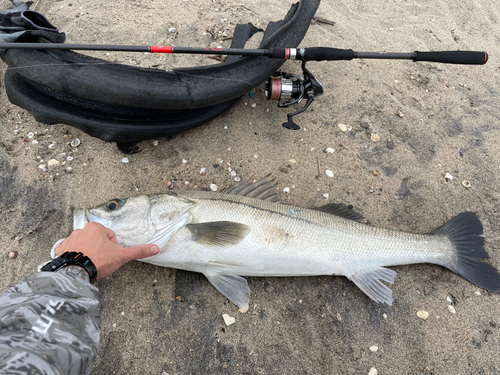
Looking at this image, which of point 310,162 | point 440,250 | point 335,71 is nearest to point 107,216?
point 310,162

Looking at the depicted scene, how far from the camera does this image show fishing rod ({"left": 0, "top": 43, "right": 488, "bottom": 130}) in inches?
91.8

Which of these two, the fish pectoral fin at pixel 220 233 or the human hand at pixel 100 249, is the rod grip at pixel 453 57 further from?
the human hand at pixel 100 249

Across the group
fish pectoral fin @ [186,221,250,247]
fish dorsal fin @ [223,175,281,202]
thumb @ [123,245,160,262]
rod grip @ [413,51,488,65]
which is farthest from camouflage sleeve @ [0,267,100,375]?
rod grip @ [413,51,488,65]

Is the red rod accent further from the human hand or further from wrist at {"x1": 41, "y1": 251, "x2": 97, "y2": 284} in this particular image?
wrist at {"x1": 41, "y1": 251, "x2": 97, "y2": 284}

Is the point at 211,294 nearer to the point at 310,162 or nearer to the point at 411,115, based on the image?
the point at 310,162

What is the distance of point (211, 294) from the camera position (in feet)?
8.14

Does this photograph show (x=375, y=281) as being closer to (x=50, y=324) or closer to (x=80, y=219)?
(x=50, y=324)

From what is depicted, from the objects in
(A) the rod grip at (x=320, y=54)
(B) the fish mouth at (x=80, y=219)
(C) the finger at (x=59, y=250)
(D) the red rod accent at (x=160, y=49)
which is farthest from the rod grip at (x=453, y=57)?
(C) the finger at (x=59, y=250)

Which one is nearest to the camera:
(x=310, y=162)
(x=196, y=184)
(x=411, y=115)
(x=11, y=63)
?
(x=11, y=63)

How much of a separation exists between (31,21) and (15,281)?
81.8 inches

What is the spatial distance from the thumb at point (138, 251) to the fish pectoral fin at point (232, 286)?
54 cm

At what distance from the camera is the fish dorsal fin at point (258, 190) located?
2711 millimetres

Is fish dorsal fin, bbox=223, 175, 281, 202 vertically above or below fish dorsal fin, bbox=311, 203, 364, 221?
above

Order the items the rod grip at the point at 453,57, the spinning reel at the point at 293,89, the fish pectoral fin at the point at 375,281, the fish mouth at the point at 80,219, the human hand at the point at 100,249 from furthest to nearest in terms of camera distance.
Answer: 1. the spinning reel at the point at 293,89
2. the rod grip at the point at 453,57
3. the fish pectoral fin at the point at 375,281
4. the fish mouth at the point at 80,219
5. the human hand at the point at 100,249
